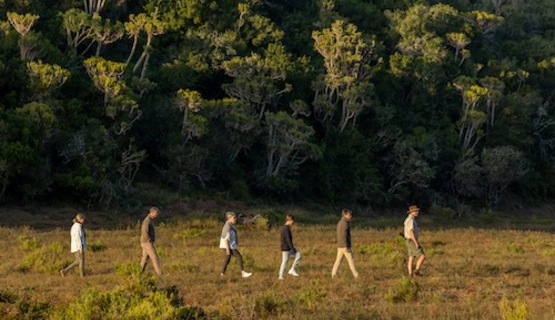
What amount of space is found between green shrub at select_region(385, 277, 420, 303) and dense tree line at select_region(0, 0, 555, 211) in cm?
2316

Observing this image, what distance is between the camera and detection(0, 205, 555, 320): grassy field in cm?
1134

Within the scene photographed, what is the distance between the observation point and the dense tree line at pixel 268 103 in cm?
3738

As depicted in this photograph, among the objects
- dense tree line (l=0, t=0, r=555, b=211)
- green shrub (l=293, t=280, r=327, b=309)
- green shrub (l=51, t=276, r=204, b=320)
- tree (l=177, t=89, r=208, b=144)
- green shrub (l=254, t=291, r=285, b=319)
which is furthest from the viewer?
tree (l=177, t=89, r=208, b=144)

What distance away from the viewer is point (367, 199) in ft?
162

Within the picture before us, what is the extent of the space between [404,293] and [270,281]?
347 centimetres

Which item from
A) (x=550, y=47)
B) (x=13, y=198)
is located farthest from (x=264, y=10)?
(x=13, y=198)

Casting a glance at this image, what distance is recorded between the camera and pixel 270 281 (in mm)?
15773

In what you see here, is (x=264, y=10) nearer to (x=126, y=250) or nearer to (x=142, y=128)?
(x=142, y=128)

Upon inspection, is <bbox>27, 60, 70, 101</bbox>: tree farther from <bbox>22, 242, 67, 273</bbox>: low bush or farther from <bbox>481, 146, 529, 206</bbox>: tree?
<bbox>481, 146, 529, 206</bbox>: tree

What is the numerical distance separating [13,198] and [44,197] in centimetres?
156

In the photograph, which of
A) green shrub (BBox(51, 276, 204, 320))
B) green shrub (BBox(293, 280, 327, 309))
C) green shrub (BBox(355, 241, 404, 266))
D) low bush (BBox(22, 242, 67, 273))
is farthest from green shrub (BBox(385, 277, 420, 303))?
low bush (BBox(22, 242, 67, 273))

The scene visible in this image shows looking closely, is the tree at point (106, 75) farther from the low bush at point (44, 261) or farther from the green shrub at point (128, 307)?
the green shrub at point (128, 307)

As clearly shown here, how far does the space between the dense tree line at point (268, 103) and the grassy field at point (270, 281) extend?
9.97 m

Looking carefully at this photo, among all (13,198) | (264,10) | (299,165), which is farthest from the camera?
(264,10)
